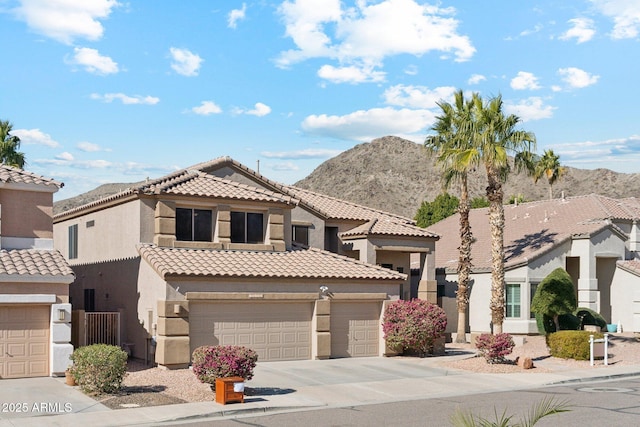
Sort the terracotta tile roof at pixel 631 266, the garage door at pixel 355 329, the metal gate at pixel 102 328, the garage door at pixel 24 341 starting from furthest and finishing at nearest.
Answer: the terracotta tile roof at pixel 631 266 < the garage door at pixel 355 329 < the metal gate at pixel 102 328 < the garage door at pixel 24 341

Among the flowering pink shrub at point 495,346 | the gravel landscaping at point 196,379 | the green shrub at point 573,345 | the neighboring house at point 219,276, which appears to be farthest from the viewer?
the green shrub at point 573,345

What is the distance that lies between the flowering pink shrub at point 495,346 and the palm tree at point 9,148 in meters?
33.6

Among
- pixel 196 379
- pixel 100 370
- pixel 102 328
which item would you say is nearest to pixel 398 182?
pixel 102 328

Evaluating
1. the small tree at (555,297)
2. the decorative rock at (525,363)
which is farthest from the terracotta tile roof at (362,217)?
the decorative rock at (525,363)

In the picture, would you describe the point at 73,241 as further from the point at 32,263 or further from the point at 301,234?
the point at 32,263

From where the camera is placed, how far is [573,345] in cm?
3002

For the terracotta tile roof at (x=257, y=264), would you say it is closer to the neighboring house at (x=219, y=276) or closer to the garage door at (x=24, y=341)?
the neighboring house at (x=219, y=276)

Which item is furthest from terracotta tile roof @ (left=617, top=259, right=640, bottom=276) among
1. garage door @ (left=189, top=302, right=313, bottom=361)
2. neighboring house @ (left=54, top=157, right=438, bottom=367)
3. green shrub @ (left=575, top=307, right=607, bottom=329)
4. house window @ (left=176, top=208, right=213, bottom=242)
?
house window @ (left=176, top=208, right=213, bottom=242)

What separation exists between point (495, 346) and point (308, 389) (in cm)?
805

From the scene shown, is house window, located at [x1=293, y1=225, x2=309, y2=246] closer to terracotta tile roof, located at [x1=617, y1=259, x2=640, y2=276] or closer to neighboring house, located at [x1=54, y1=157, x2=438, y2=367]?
neighboring house, located at [x1=54, y1=157, x2=438, y2=367]

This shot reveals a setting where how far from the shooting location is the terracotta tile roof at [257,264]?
26436mm

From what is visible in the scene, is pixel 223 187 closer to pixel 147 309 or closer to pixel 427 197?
pixel 147 309

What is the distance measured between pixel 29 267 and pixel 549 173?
50.6 metres

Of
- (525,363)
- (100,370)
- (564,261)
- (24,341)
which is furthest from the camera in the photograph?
(564,261)
